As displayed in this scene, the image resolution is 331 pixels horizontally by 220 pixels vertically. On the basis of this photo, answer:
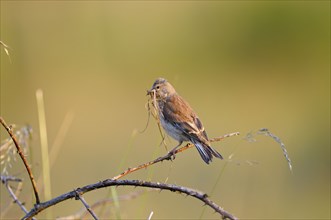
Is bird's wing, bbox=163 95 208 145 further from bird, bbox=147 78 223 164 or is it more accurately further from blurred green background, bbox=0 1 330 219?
blurred green background, bbox=0 1 330 219

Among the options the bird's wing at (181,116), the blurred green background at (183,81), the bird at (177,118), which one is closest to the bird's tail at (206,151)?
the bird at (177,118)

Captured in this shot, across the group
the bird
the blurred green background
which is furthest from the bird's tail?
the blurred green background

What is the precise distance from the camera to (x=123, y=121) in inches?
349

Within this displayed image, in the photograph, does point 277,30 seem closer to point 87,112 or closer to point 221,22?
point 221,22

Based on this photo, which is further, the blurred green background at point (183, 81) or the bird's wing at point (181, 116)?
the blurred green background at point (183, 81)

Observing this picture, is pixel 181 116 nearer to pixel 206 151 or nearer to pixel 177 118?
pixel 177 118

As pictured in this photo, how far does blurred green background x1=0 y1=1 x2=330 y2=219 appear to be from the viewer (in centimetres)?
787

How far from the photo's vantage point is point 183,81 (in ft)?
32.7

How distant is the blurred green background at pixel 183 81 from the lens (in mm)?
7871

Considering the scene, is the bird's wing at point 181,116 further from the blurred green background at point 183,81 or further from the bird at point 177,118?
the blurred green background at point 183,81

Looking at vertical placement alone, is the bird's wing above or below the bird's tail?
above

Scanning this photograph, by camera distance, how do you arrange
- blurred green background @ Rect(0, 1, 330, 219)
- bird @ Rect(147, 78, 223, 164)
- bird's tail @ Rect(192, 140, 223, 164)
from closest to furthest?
bird's tail @ Rect(192, 140, 223, 164) → bird @ Rect(147, 78, 223, 164) → blurred green background @ Rect(0, 1, 330, 219)

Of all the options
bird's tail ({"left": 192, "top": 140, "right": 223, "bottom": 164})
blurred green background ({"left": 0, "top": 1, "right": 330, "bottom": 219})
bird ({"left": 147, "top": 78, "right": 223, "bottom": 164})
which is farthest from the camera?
blurred green background ({"left": 0, "top": 1, "right": 330, "bottom": 219})

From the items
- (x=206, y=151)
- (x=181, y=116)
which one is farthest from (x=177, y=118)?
(x=206, y=151)
